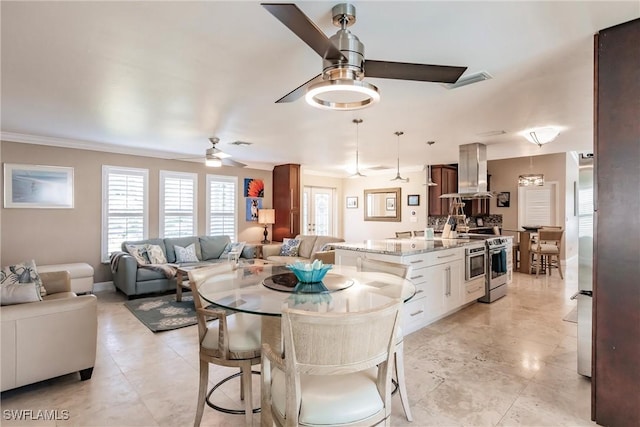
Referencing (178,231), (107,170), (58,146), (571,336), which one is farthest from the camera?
(178,231)

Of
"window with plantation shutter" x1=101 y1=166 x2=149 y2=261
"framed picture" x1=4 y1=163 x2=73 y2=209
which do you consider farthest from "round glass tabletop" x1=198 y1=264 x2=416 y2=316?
"framed picture" x1=4 y1=163 x2=73 y2=209

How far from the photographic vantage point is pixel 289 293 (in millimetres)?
2051

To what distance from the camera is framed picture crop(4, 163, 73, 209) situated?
15.5 feet

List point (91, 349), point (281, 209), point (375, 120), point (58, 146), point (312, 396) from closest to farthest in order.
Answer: point (312, 396) → point (91, 349) → point (375, 120) → point (58, 146) → point (281, 209)

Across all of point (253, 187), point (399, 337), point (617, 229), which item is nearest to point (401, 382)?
point (399, 337)

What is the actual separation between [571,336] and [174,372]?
155 inches

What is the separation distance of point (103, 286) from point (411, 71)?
5.90 m

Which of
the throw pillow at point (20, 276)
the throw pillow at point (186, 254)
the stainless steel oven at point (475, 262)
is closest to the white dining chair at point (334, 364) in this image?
the throw pillow at point (20, 276)

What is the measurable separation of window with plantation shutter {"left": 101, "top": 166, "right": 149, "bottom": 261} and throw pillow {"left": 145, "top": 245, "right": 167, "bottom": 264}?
0.60m

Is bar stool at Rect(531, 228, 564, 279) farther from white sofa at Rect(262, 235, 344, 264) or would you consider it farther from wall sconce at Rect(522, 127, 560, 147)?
white sofa at Rect(262, 235, 344, 264)

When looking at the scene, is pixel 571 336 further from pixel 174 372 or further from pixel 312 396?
pixel 174 372

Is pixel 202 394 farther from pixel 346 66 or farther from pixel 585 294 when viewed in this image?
pixel 585 294

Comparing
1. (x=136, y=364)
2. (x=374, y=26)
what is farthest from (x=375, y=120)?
(x=136, y=364)

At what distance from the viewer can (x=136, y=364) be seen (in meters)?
2.84
